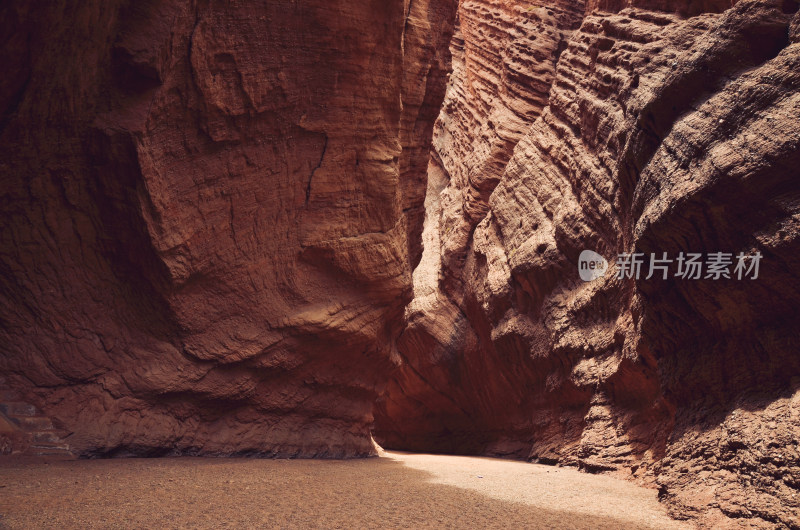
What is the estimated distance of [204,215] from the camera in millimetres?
8672

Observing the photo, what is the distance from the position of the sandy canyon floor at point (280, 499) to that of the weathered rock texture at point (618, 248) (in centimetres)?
121

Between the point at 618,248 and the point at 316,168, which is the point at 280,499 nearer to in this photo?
the point at 316,168

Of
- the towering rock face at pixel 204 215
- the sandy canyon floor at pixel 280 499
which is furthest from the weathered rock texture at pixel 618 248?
the towering rock face at pixel 204 215

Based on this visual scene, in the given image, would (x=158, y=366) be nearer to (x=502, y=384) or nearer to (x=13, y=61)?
(x=13, y=61)

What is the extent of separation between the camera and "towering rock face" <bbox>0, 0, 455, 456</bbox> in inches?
290

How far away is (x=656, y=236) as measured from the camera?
24.2 feet

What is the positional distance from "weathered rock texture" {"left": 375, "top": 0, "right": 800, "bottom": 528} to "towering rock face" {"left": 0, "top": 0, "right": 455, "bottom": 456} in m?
3.30

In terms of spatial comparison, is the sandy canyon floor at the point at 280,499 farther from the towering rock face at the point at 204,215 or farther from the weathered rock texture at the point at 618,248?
the towering rock face at the point at 204,215

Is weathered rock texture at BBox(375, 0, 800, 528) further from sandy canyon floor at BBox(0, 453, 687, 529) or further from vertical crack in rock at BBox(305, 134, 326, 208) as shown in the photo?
vertical crack in rock at BBox(305, 134, 326, 208)

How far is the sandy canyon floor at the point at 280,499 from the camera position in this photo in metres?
4.48

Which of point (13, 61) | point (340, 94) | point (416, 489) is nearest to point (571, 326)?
point (340, 94)

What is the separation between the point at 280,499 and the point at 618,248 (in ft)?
22.0

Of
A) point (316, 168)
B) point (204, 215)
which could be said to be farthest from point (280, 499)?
point (316, 168)

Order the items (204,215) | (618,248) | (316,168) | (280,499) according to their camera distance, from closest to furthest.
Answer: (280,499) < (204,215) < (316,168) < (618,248)
